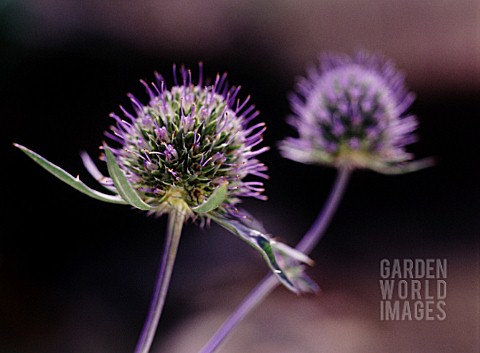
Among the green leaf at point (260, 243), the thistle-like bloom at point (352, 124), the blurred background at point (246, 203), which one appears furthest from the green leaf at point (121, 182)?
the blurred background at point (246, 203)

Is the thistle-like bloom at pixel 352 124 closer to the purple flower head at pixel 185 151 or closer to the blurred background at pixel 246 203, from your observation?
the purple flower head at pixel 185 151

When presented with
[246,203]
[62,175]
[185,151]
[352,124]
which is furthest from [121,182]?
[246,203]

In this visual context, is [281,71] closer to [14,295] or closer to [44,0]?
[44,0]

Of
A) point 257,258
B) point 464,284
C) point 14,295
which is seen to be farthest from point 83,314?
point 464,284

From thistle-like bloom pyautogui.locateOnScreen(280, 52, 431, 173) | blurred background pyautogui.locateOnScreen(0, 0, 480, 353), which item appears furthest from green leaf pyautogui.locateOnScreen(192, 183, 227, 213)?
blurred background pyautogui.locateOnScreen(0, 0, 480, 353)

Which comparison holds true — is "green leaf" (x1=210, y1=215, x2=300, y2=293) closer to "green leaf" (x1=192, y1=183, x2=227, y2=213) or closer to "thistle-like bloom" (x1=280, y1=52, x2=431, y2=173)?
"green leaf" (x1=192, y1=183, x2=227, y2=213)
